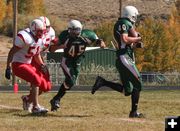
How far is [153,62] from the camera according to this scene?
4631 centimetres

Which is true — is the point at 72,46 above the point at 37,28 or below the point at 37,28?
below

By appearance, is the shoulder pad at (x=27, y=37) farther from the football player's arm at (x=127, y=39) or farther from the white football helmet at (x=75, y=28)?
the football player's arm at (x=127, y=39)

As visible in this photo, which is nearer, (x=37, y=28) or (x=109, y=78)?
(x=37, y=28)

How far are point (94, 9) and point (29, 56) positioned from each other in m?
104

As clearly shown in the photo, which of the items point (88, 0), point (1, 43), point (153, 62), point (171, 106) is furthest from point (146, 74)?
point (88, 0)

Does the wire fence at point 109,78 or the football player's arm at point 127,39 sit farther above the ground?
the football player's arm at point 127,39

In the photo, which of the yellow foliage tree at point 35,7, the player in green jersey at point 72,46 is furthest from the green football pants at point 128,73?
the yellow foliage tree at point 35,7

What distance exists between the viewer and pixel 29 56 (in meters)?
11.2

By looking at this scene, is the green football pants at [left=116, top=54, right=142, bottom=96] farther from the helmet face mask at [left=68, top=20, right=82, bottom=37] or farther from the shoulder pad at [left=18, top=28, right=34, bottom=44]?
the shoulder pad at [left=18, top=28, right=34, bottom=44]

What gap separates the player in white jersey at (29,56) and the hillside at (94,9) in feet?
283

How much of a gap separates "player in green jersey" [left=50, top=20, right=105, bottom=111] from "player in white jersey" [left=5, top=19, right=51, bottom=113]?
531mm

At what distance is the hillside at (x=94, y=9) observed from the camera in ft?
345

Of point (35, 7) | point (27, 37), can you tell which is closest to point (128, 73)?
point (27, 37)

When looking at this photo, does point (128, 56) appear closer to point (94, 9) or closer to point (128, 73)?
point (128, 73)
